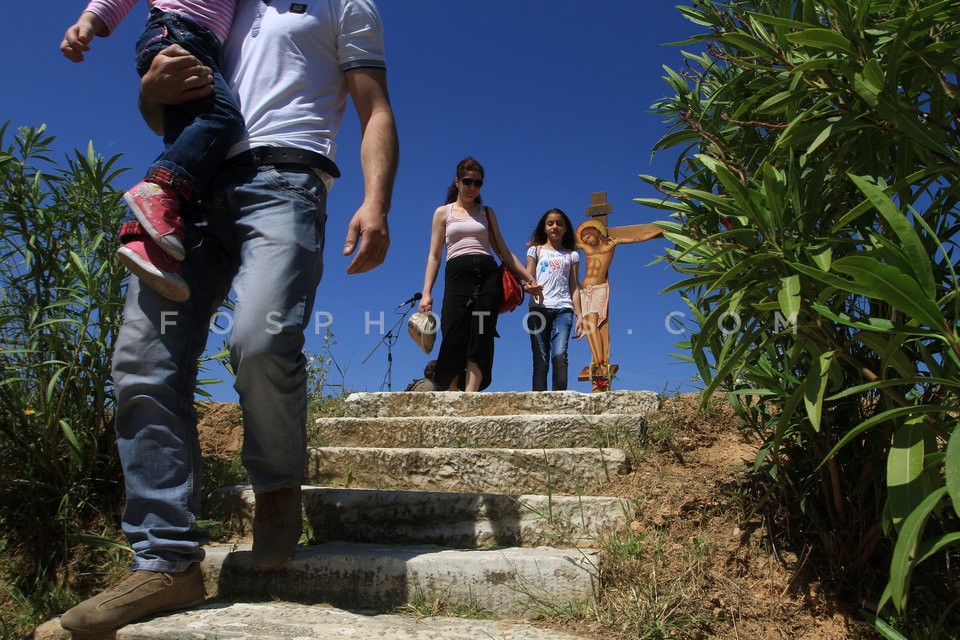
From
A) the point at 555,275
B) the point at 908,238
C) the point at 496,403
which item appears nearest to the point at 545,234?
the point at 555,275

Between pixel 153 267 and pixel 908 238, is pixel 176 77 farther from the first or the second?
pixel 908 238

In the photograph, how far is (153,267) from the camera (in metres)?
1.92

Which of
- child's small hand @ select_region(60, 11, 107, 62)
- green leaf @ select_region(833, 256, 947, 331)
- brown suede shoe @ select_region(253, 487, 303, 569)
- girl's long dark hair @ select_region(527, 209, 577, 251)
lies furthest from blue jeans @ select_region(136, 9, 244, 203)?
girl's long dark hair @ select_region(527, 209, 577, 251)

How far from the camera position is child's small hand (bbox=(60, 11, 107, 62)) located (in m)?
2.13

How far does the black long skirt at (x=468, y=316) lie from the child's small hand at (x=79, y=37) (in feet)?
9.83

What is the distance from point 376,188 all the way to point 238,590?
1.40 metres

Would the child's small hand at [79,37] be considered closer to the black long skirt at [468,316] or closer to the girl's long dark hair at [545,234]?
the black long skirt at [468,316]

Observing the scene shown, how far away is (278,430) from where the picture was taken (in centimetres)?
201

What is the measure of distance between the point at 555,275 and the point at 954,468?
489 centimetres

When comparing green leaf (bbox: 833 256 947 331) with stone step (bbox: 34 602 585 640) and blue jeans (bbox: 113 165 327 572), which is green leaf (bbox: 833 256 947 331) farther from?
blue jeans (bbox: 113 165 327 572)

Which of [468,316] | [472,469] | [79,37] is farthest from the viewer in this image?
[468,316]

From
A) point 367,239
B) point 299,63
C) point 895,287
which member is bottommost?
point 895,287

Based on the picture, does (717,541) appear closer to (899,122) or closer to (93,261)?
(899,122)

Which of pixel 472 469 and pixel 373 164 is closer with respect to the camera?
pixel 373 164
